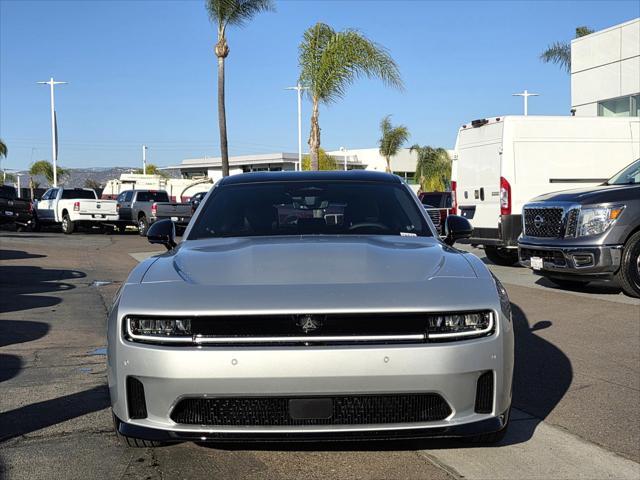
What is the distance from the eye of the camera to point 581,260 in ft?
33.0

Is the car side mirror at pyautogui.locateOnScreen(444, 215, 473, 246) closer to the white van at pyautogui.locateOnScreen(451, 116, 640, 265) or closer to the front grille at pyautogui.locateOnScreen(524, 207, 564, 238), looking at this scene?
the front grille at pyautogui.locateOnScreen(524, 207, 564, 238)

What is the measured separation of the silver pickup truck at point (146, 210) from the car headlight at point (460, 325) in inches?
896

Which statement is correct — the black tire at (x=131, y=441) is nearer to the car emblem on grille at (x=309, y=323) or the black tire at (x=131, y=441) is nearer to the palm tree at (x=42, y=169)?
the car emblem on grille at (x=309, y=323)

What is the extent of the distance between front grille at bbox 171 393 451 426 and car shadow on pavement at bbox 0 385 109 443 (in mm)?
1806

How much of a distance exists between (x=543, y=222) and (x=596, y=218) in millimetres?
948

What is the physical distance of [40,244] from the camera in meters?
22.6

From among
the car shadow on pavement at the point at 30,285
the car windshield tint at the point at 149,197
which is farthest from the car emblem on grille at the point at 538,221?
the car windshield tint at the point at 149,197

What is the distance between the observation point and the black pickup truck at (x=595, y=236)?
984cm

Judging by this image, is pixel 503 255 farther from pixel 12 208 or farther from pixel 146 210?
pixel 12 208

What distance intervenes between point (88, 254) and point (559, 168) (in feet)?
40.8

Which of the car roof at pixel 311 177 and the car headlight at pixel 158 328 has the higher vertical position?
the car roof at pixel 311 177

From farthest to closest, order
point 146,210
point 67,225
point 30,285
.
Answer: point 67,225 → point 146,210 → point 30,285

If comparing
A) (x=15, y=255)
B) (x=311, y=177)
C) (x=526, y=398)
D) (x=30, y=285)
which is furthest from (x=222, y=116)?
(x=526, y=398)

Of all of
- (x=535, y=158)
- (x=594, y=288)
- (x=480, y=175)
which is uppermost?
(x=535, y=158)
